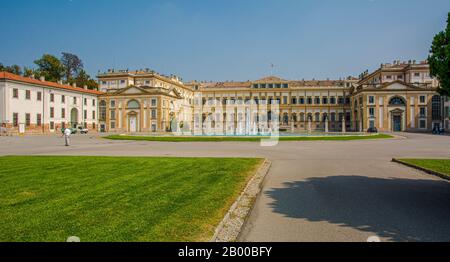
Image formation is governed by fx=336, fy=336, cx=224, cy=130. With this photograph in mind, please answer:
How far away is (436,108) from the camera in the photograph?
241 ft

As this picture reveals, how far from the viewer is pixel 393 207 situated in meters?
7.38

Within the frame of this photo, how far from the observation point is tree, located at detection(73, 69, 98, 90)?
3742 inches

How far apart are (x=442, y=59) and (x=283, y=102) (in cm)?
9240

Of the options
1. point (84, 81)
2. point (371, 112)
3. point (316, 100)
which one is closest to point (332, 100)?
point (316, 100)

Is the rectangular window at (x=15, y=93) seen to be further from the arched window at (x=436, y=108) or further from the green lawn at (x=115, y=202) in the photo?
the arched window at (x=436, y=108)

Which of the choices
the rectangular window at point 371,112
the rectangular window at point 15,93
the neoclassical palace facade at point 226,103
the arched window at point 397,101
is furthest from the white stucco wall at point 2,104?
the arched window at point 397,101

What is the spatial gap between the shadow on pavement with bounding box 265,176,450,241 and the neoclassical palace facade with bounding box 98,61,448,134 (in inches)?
2436

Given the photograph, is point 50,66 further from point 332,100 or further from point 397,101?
point 397,101

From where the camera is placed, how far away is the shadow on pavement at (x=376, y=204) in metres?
5.84

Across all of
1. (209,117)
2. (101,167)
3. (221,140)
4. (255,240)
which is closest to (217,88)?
(209,117)

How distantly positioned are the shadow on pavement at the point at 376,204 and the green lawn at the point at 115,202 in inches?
62.7

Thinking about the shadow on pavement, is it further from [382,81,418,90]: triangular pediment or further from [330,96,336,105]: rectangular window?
[330,96,336,105]: rectangular window
